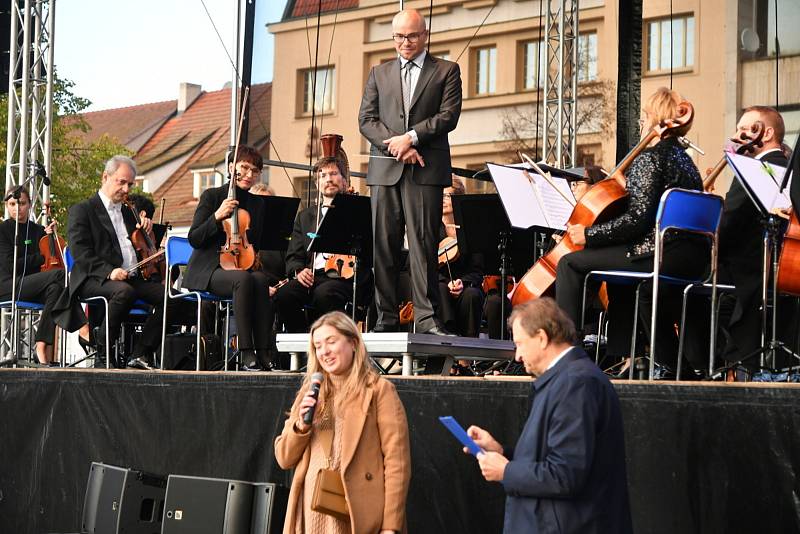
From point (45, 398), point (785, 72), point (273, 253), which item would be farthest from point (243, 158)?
point (785, 72)

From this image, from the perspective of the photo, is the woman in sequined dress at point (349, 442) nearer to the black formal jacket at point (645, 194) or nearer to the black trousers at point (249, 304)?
the black formal jacket at point (645, 194)

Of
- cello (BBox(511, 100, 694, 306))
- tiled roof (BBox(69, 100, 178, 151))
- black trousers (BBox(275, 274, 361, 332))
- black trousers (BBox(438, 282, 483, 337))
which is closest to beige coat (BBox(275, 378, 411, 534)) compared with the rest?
cello (BBox(511, 100, 694, 306))

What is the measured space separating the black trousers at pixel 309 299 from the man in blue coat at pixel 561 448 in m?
4.56

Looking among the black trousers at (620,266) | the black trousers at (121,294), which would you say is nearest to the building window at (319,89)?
the black trousers at (121,294)

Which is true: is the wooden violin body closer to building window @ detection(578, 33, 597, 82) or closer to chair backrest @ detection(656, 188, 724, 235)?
chair backrest @ detection(656, 188, 724, 235)

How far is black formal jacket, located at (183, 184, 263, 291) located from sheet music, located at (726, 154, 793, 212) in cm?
356

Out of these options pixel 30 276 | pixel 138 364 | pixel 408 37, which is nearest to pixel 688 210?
pixel 408 37

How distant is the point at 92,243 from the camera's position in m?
9.05

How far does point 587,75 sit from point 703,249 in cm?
961

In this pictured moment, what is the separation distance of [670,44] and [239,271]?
311 inches

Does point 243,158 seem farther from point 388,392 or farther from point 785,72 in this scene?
point 785,72

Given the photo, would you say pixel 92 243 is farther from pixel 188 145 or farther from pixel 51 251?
pixel 188 145

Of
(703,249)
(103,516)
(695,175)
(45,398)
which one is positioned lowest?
(103,516)

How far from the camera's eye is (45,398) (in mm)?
7828
